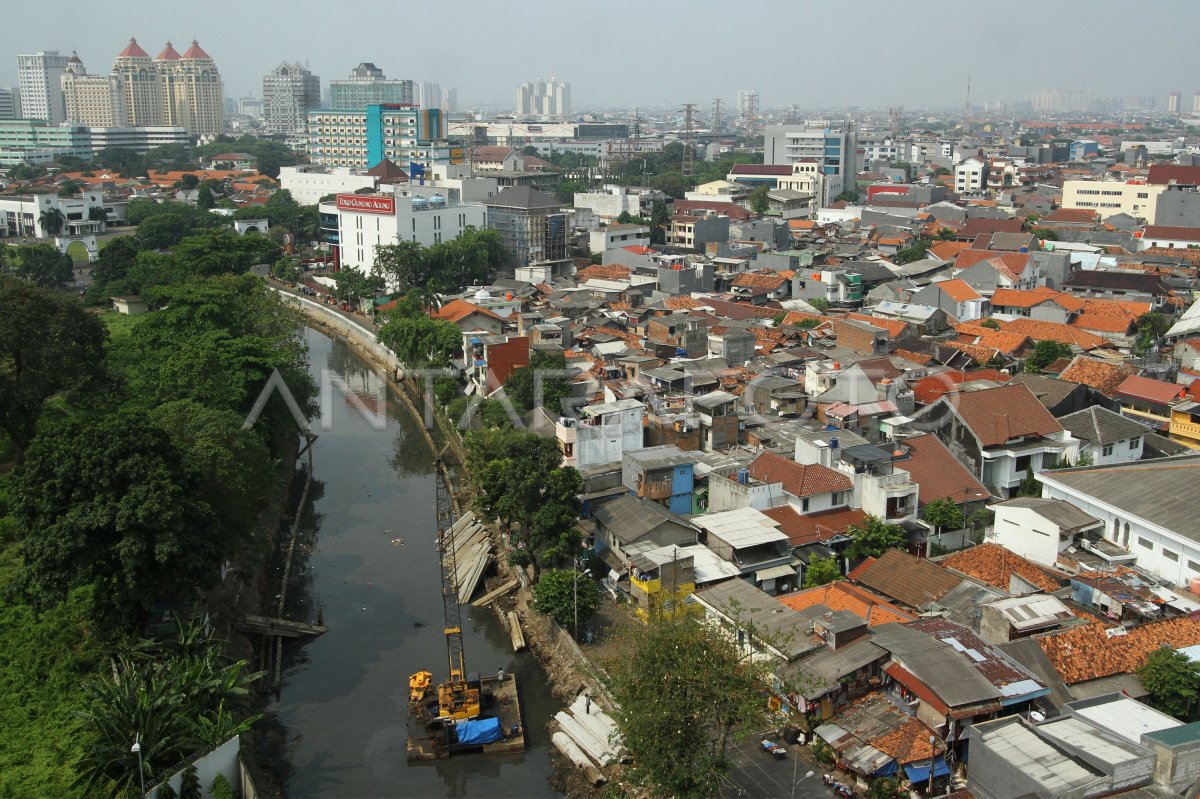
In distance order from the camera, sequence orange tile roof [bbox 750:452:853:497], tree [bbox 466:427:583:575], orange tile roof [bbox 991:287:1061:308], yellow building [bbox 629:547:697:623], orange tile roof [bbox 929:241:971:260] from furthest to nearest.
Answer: orange tile roof [bbox 929:241:971:260] < orange tile roof [bbox 991:287:1061:308] < orange tile roof [bbox 750:452:853:497] < tree [bbox 466:427:583:575] < yellow building [bbox 629:547:697:623]

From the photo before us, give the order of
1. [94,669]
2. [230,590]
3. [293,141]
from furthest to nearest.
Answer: [293,141] → [230,590] → [94,669]

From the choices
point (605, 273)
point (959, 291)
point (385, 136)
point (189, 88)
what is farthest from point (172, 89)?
point (959, 291)

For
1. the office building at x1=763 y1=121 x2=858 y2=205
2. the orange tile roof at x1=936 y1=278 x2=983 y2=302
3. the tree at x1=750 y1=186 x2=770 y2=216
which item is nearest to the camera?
the orange tile roof at x1=936 y1=278 x2=983 y2=302

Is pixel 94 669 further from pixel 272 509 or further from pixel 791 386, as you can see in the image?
pixel 791 386

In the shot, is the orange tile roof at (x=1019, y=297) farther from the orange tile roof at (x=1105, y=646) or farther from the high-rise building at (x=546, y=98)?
the high-rise building at (x=546, y=98)

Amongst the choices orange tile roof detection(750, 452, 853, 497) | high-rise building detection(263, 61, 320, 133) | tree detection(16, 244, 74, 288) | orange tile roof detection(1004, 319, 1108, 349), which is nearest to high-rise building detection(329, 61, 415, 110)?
high-rise building detection(263, 61, 320, 133)

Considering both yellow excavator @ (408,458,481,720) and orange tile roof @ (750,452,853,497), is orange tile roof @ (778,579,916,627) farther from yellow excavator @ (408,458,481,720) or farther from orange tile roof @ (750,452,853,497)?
yellow excavator @ (408,458,481,720)

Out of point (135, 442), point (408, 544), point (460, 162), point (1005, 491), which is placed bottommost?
point (408, 544)

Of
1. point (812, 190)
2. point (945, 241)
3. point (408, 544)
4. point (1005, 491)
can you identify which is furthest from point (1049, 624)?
point (812, 190)
